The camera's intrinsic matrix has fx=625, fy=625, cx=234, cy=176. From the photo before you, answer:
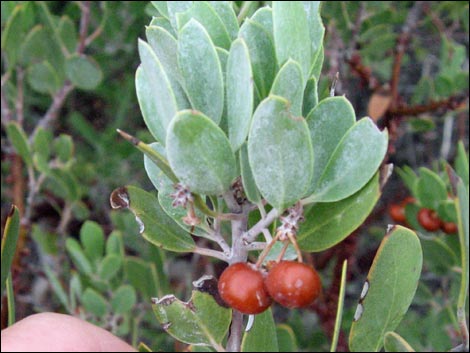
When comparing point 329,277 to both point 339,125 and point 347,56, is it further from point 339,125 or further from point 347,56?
point 339,125

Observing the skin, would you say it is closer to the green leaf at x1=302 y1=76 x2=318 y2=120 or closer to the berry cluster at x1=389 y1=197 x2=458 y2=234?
the green leaf at x1=302 y1=76 x2=318 y2=120

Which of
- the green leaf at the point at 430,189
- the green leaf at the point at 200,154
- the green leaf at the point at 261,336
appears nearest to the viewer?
the green leaf at the point at 200,154

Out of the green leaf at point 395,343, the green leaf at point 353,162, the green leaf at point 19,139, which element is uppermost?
the green leaf at point 353,162

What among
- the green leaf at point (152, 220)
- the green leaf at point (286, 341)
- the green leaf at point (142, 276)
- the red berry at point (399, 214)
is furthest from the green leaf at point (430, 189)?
the green leaf at point (152, 220)

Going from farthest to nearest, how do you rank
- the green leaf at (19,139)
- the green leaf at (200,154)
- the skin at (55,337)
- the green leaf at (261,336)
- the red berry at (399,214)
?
1. the red berry at (399,214)
2. the green leaf at (19,139)
3. the green leaf at (261,336)
4. the skin at (55,337)
5. the green leaf at (200,154)

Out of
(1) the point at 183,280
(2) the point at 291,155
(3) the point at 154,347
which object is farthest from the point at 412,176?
(2) the point at 291,155

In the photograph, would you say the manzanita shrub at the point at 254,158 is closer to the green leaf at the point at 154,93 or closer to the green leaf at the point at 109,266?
the green leaf at the point at 154,93

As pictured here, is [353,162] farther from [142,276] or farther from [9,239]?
[142,276]
